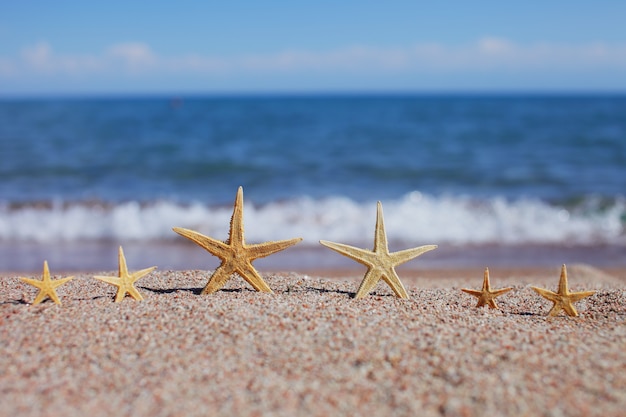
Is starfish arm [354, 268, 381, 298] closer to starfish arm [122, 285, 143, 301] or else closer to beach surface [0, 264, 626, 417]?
beach surface [0, 264, 626, 417]

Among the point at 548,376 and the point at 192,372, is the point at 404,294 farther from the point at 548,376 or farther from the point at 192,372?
the point at 192,372

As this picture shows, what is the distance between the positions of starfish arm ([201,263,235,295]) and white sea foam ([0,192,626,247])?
20.3 ft

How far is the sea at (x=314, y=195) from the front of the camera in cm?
1089

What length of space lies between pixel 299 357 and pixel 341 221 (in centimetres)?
960

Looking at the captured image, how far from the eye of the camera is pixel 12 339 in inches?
165

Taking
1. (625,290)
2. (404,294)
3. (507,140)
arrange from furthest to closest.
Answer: (507,140) < (625,290) < (404,294)

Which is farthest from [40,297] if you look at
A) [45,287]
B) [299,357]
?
[299,357]

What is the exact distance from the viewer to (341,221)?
43.9ft

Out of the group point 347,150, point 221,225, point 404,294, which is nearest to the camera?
point 404,294

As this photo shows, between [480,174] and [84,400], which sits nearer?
[84,400]

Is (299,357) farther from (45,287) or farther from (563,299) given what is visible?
(563,299)

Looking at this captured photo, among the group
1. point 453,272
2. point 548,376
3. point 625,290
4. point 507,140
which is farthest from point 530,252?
point 507,140

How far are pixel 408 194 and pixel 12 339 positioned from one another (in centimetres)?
1343

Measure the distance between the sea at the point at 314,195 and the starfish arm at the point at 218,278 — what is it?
12.2 ft
